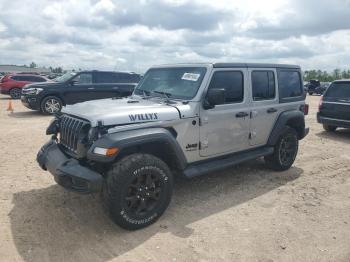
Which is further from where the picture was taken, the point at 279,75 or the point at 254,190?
the point at 279,75

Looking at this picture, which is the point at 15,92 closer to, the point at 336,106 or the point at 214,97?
the point at 336,106

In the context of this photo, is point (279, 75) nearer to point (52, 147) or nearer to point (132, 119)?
point (132, 119)

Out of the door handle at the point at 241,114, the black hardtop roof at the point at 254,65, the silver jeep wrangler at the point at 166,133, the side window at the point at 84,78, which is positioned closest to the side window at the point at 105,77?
the side window at the point at 84,78

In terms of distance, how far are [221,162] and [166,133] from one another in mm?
1306

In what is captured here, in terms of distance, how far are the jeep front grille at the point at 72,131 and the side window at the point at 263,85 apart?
2.85 meters

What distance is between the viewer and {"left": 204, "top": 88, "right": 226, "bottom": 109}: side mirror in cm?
460

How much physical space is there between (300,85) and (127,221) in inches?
177

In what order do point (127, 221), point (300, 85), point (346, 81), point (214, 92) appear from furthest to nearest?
point (346, 81)
point (300, 85)
point (214, 92)
point (127, 221)

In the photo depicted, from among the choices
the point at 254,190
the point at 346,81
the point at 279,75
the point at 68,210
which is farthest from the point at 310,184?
the point at 346,81

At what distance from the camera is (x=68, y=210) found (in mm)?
4605

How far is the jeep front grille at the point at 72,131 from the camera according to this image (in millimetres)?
4152

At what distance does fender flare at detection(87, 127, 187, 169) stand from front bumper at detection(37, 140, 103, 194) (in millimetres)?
188

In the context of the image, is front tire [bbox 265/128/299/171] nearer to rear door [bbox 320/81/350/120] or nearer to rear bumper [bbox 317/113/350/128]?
rear bumper [bbox 317/113/350/128]

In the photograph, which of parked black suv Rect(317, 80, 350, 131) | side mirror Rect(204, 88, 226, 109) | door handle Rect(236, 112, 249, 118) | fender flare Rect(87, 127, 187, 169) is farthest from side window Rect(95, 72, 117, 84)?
fender flare Rect(87, 127, 187, 169)
